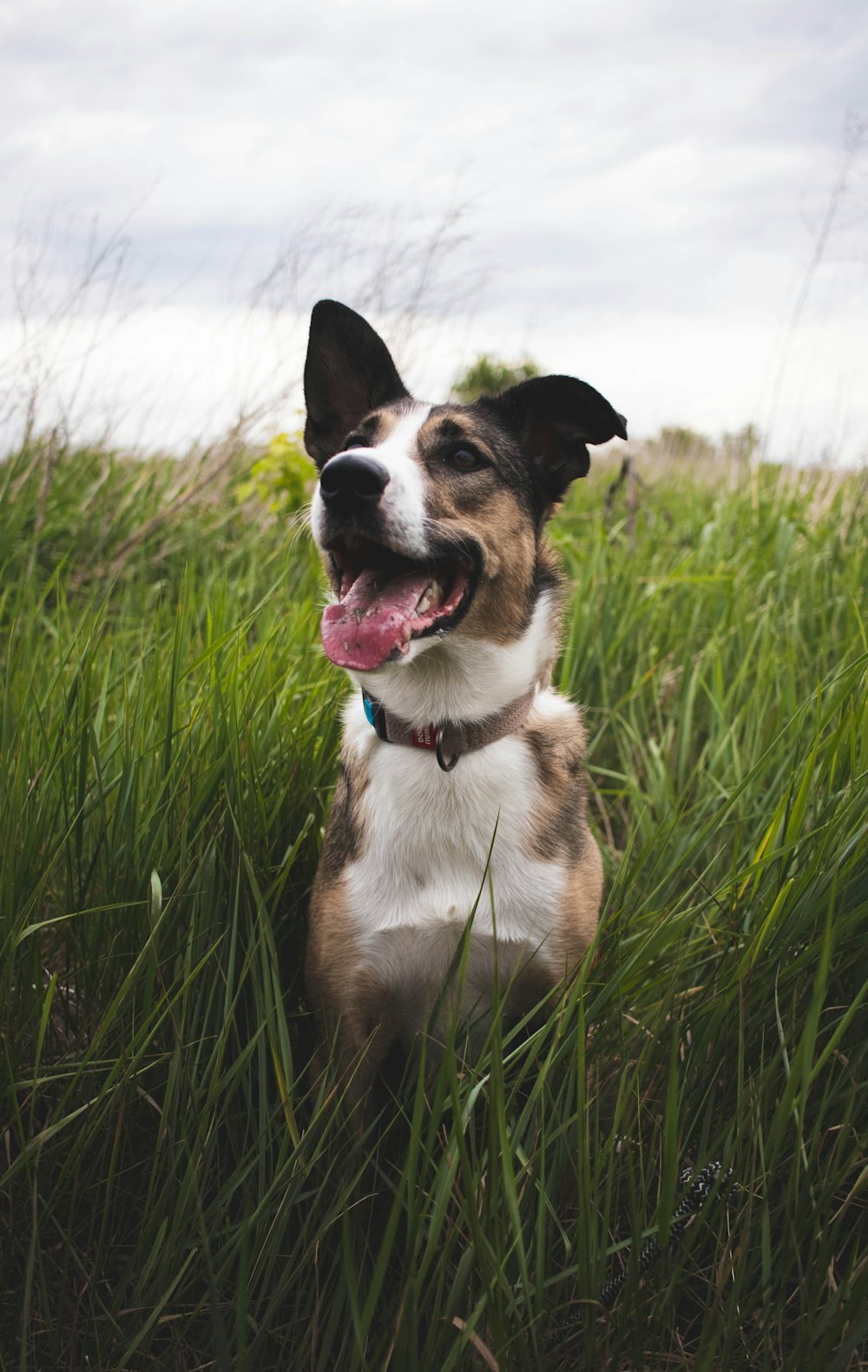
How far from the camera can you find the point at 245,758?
8.80 ft

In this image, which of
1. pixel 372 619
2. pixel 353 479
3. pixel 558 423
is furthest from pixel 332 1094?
pixel 558 423

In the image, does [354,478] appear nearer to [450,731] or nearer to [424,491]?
[424,491]

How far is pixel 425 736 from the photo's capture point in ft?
8.27

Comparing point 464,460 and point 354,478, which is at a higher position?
point 464,460

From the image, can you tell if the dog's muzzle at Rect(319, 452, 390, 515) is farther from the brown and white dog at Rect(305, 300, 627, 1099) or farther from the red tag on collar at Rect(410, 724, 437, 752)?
the red tag on collar at Rect(410, 724, 437, 752)

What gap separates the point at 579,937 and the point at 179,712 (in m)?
1.29

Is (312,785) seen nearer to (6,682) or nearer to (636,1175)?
(6,682)

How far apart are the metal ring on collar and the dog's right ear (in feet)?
3.26

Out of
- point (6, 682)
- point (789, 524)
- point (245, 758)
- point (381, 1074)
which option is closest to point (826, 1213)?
point (381, 1074)

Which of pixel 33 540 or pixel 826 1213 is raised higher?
pixel 33 540

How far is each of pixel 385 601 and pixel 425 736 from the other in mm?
394

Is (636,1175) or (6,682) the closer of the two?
(636,1175)

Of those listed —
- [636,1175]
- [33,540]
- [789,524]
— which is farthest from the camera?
[789,524]

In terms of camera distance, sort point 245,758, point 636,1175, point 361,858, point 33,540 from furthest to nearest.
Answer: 1. point 33,540
2. point 245,758
3. point 361,858
4. point 636,1175
